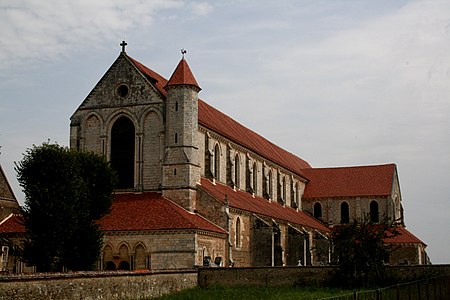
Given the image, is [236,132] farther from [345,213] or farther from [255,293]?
[255,293]

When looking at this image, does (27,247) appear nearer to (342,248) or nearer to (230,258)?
(230,258)

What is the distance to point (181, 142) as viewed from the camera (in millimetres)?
45094

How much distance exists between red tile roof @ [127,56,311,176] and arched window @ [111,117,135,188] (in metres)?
3.68

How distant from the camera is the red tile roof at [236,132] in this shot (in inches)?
1945

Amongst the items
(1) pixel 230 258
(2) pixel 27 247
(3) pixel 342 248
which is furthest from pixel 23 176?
(3) pixel 342 248

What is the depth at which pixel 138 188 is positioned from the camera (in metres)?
46.3

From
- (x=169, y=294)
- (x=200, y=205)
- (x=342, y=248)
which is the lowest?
(x=169, y=294)

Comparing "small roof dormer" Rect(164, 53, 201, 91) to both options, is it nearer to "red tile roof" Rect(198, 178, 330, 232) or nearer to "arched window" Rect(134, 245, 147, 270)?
"red tile roof" Rect(198, 178, 330, 232)

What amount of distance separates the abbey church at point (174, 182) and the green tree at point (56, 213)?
8.81ft

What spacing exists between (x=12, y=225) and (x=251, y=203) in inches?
738

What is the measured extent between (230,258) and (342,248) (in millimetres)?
9511

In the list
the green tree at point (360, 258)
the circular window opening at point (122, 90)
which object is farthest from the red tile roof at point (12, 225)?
the green tree at point (360, 258)

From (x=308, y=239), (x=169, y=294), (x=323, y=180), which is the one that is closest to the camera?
(x=169, y=294)

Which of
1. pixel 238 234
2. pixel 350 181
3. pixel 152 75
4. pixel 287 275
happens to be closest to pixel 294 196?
pixel 350 181
